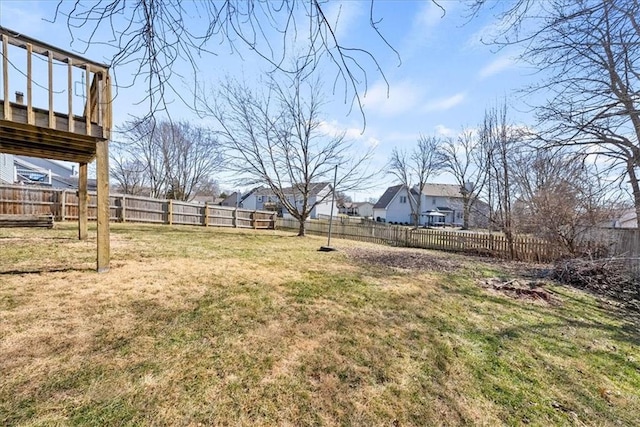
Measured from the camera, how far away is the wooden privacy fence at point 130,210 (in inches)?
420

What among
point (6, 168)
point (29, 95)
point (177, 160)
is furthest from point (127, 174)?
point (29, 95)

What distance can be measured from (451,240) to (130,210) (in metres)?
14.6

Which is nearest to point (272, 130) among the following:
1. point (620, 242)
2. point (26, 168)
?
point (620, 242)

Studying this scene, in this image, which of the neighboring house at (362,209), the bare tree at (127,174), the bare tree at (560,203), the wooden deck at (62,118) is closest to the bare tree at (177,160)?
the bare tree at (127,174)

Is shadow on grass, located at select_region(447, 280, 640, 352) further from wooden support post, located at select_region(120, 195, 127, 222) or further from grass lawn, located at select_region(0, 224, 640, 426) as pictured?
wooden support post, located at select_region(120, 195, 127, 222)

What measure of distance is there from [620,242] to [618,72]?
209 inches

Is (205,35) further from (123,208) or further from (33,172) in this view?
(33,172)

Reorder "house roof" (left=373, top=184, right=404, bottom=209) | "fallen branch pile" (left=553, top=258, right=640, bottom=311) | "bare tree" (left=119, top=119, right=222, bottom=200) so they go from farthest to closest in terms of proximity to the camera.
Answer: "house roof" (left=373, top=184, right=404, bottom=209) → "bare tree" (left=119, top=119, right=222, bottom=200) → "fallen branch pile" (left=553, top=258, right=640, bottom=311)

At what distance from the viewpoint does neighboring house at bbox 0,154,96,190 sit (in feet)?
43.5

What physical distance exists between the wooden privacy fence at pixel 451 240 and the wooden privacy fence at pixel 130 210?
4.64m

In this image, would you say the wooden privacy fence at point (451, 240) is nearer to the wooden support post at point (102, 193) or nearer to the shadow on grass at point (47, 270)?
the wooden support post at point (102, 193)

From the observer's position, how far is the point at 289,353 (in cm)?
258

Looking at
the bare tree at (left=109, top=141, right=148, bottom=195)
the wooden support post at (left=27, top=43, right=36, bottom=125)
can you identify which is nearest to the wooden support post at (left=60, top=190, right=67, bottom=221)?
the bare tree at (left=109, top=141, right=148, bottom=195)

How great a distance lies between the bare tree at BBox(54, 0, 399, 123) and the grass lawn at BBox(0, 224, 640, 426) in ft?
6.16
